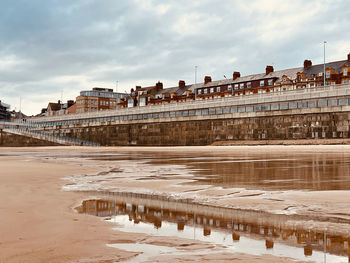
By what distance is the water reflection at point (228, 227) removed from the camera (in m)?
3.65

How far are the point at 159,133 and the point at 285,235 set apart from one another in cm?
5064

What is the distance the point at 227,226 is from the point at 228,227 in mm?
55

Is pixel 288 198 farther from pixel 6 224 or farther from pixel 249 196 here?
pixel 6 224

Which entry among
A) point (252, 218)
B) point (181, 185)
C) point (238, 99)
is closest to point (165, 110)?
point (238, 99)

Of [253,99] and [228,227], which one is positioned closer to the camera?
[228,227]

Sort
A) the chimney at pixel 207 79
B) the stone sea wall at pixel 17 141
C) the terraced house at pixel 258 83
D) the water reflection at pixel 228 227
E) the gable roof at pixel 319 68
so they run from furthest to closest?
1. the chimney at pixel 207 79
2. the gable roof at pixel 319 68
3. the terraced house at pixel 258 83
4. the stone sea wall at pixel 17 141
5. the water reflection at pixel 228 227

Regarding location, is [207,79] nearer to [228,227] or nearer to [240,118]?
[240,118]

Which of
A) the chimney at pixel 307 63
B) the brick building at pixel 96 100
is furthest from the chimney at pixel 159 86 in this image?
the chimney at pixel 307 63

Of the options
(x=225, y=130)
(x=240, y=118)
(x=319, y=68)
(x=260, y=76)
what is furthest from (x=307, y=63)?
(x=225, y=130)

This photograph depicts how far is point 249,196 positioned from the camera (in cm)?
686

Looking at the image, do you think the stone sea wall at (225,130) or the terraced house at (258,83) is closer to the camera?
the stone sea wall at (225,130)

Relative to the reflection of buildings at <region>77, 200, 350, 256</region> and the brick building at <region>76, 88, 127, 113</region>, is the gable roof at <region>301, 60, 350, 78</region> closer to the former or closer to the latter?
the brick building at <region>76, 88, 127, 113</region>

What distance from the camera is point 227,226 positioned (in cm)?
461

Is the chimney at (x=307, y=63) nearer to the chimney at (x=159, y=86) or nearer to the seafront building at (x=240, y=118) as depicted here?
the seafront building at (x=240, y=118)
